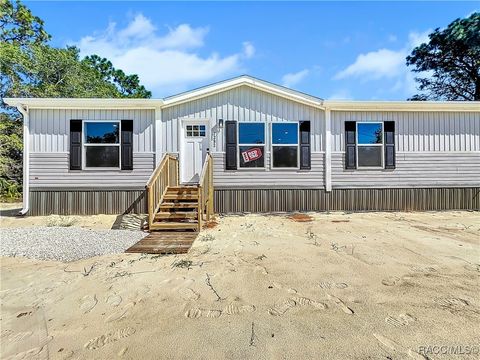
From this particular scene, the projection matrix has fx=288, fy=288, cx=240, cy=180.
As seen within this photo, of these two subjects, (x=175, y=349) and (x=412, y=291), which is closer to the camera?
(x=175, y=349)

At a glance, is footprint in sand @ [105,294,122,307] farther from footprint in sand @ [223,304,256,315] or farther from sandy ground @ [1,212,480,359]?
footprint in sand @ [223,304,256,315]

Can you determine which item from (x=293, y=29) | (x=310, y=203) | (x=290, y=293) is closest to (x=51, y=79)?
(x=293, y=29)

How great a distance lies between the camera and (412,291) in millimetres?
2961

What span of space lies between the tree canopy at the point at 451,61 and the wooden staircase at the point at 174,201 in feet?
67.8

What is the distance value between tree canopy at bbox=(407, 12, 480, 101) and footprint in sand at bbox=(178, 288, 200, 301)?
23824mm

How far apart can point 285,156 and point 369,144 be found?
2.63 meters

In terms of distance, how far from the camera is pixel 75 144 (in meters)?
8.21

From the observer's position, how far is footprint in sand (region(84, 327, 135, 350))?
7.22ft

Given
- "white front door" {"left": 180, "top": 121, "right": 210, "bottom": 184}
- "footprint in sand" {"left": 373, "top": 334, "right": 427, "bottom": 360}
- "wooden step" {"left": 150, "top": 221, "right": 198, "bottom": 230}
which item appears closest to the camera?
"footprint in sand" {"left": 373, "top": 334, "right": 427, "bottom": 360}

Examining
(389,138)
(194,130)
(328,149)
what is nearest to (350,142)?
(328,149)

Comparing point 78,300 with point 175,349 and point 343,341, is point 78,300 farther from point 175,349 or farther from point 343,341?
point 343,341

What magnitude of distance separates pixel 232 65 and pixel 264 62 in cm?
224

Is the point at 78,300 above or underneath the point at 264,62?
underneath

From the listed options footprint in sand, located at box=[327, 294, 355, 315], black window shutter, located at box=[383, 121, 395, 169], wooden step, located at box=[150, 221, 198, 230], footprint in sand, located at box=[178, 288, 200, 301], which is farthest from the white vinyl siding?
black window shutter, located at box=[383, 121, 395, 169]
